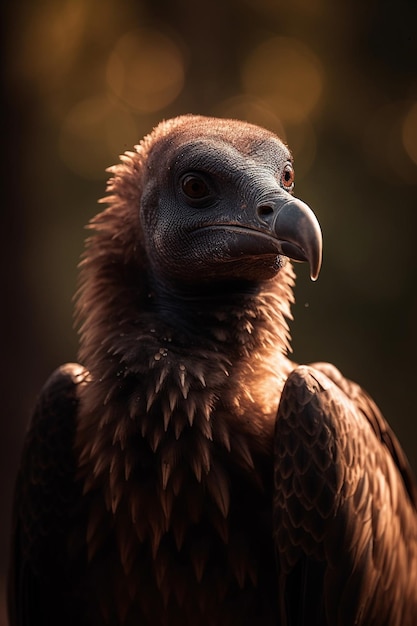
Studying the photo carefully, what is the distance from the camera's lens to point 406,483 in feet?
12.1

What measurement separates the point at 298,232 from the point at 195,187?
0.58 metres

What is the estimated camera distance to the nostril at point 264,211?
9.16 feet

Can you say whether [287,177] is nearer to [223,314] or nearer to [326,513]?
[223,314]

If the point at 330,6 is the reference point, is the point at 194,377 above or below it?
below

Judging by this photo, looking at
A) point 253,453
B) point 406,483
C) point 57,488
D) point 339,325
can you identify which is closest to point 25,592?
point 57,488

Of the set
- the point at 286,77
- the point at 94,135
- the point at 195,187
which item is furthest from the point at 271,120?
the point at 195,187

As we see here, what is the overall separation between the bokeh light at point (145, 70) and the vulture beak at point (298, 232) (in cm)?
641

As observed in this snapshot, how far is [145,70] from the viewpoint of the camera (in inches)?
360

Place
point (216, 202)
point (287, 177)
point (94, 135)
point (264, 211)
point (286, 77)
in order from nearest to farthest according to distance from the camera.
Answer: point (264, 211)
point (216, 202)
point (287, 177)
point (94, 135)
point (286, 77)

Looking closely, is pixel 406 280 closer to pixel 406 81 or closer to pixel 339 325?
pixel 339 325

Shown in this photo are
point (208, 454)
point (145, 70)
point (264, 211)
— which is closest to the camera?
point (264, 211)

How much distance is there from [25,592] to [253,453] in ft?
3.64

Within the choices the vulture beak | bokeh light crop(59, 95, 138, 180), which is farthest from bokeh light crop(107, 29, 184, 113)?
the vulture beak

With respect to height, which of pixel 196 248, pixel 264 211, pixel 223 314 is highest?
pixel 264 211
